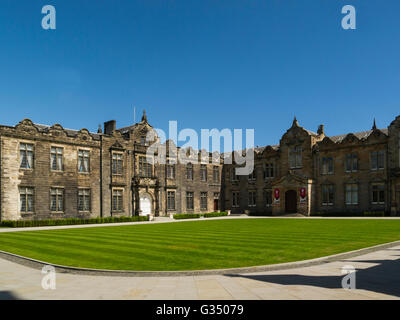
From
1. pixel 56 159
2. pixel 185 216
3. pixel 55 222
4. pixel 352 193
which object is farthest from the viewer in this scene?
pixel 185 216

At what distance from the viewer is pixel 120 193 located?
49.2 meters

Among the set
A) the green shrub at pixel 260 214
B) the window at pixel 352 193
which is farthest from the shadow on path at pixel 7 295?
the green shrub at pixel 260 214

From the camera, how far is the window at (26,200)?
131ft

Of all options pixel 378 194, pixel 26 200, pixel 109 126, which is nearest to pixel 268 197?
pixel 378 194

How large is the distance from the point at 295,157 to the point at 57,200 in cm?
3435

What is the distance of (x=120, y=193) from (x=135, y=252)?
34.6 meters

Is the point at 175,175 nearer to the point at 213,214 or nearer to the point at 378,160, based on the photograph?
the point at 213,214

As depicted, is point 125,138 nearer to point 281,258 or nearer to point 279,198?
point 279,198

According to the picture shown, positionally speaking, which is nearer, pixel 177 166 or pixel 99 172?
pixel 99 172

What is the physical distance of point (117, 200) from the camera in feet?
160

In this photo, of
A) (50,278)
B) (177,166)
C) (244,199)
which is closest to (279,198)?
(244,199)

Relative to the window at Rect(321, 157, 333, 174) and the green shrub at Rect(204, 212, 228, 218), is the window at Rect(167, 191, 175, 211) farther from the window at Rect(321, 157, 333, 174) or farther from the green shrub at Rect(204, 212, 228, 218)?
the window at Rect(321, 157, 333, 174)

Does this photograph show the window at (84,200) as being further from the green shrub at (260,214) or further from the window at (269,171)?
the window at (269,171)

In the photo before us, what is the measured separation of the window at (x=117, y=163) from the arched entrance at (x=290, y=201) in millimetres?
24782
